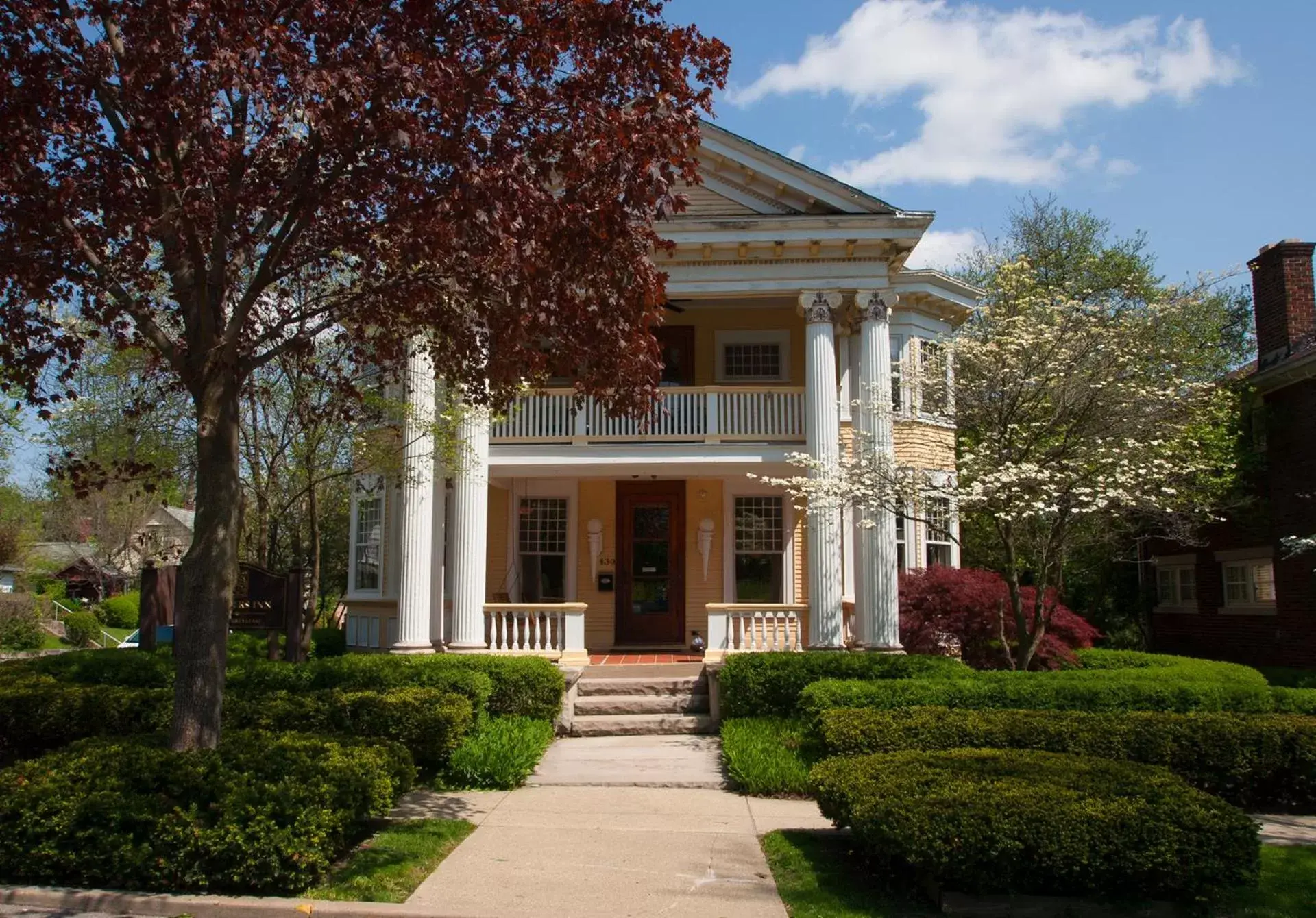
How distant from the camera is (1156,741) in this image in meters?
9.17

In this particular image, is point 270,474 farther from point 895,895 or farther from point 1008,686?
point 895,895

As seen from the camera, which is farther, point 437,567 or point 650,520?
point 650,520

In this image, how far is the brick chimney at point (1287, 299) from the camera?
18.4m

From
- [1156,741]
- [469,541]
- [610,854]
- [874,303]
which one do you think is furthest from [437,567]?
[1156,741]

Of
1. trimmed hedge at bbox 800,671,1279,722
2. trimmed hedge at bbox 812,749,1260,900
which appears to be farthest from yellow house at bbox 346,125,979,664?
trimmed hedge at bbox 812,749,1260,900

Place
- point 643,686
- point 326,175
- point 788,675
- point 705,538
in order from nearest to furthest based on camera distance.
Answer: point 326,175, point 788,675, point 643,686, point 705,538

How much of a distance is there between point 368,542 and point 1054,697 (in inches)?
456

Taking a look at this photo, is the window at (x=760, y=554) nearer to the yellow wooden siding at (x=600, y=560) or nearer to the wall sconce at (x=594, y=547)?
the yellow wooden siding at (x=600, y=560)

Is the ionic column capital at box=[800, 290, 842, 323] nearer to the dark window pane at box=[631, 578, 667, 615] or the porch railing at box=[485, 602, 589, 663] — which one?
the porch railing at box=[485, 602, 589, 663]

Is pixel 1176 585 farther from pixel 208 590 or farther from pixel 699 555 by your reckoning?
pixel 208 590

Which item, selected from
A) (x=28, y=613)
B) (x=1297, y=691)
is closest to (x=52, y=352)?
(x=1297, y=691)

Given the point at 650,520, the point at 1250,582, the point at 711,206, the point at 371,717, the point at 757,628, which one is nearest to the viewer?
the point at 371,717

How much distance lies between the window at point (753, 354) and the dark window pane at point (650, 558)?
328cm

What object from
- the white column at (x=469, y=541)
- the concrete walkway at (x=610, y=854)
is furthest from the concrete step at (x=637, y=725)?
the white column at (x=469, y=541)
